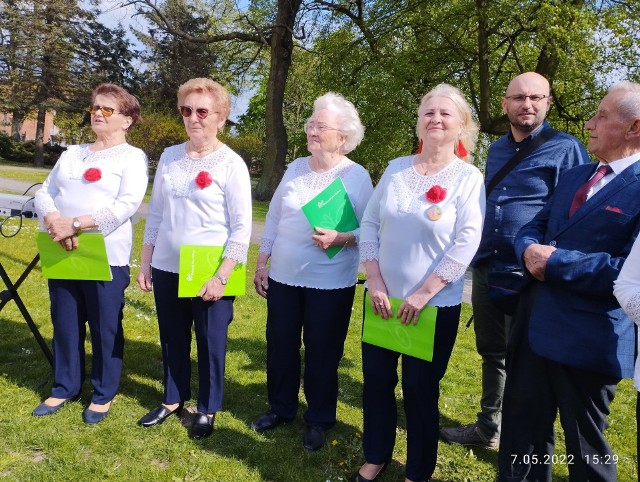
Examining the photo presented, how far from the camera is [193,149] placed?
3.36 metres

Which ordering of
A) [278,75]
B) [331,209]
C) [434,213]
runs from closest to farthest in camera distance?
[434,213], [331,209], [278,75]

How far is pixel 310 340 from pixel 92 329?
1.45 m

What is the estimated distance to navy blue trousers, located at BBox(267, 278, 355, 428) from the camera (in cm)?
329

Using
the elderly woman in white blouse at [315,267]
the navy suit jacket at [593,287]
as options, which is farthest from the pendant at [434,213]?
the elderly woman in white blouse at [315,267]

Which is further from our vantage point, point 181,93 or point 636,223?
point 181,93

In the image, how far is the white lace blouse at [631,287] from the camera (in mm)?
1883

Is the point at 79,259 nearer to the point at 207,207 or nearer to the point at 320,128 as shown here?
the point at 207,207

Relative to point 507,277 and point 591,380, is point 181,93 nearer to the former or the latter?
point 507,277

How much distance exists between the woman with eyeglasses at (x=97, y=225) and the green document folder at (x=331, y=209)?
1136 millimetres

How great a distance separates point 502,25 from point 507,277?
14.8m

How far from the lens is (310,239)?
321 cm

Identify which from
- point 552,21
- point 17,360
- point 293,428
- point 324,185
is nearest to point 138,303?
point 17,360

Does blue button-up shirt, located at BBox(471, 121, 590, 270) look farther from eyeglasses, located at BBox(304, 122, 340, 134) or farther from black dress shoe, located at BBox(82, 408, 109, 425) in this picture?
black dress shoe, located at BBox(82, 408, 109, 425)

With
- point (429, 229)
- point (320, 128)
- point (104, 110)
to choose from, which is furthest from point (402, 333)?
point (104, 110)
